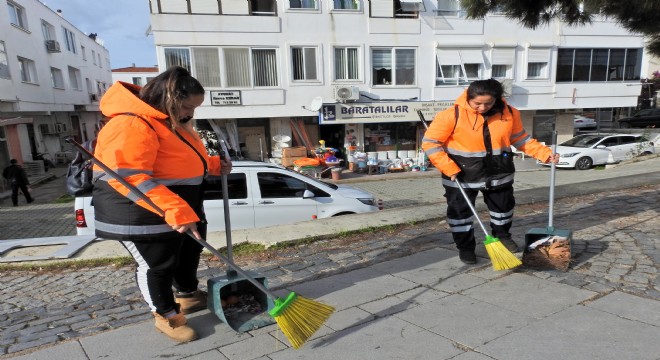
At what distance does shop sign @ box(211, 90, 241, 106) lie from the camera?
15695 mm

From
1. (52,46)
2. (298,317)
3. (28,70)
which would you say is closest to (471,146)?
(298,317)

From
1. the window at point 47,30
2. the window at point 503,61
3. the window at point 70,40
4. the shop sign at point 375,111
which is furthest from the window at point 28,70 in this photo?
the window at point 503,61

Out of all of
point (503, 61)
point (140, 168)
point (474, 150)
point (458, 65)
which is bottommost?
point (474, 150)

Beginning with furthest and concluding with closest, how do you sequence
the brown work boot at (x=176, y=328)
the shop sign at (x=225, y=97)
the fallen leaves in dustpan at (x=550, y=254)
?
the shop sign at (x=225, y=97)
the fallen leaves in dustpan at (x=550, y=254)
the brown work boot at (x=176, y=328)

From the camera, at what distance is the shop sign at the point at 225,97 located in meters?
15.7

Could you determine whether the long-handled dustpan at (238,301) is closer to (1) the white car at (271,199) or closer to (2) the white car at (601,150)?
(1) the white car at (271,199)

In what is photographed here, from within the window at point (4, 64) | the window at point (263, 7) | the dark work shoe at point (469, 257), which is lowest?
the dark work shoe at point (469, 257)

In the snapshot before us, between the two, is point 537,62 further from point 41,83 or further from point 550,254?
point 41,83

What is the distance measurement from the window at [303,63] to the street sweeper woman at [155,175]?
1420 centimetres

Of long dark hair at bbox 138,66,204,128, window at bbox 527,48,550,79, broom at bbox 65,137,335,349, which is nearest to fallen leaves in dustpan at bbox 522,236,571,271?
broom at bbox 65,137,335,349

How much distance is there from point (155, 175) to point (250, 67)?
14.2m

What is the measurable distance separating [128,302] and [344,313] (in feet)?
6.07

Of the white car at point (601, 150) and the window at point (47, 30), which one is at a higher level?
the window at point (47, 30)

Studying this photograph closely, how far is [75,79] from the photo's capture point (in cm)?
3069
